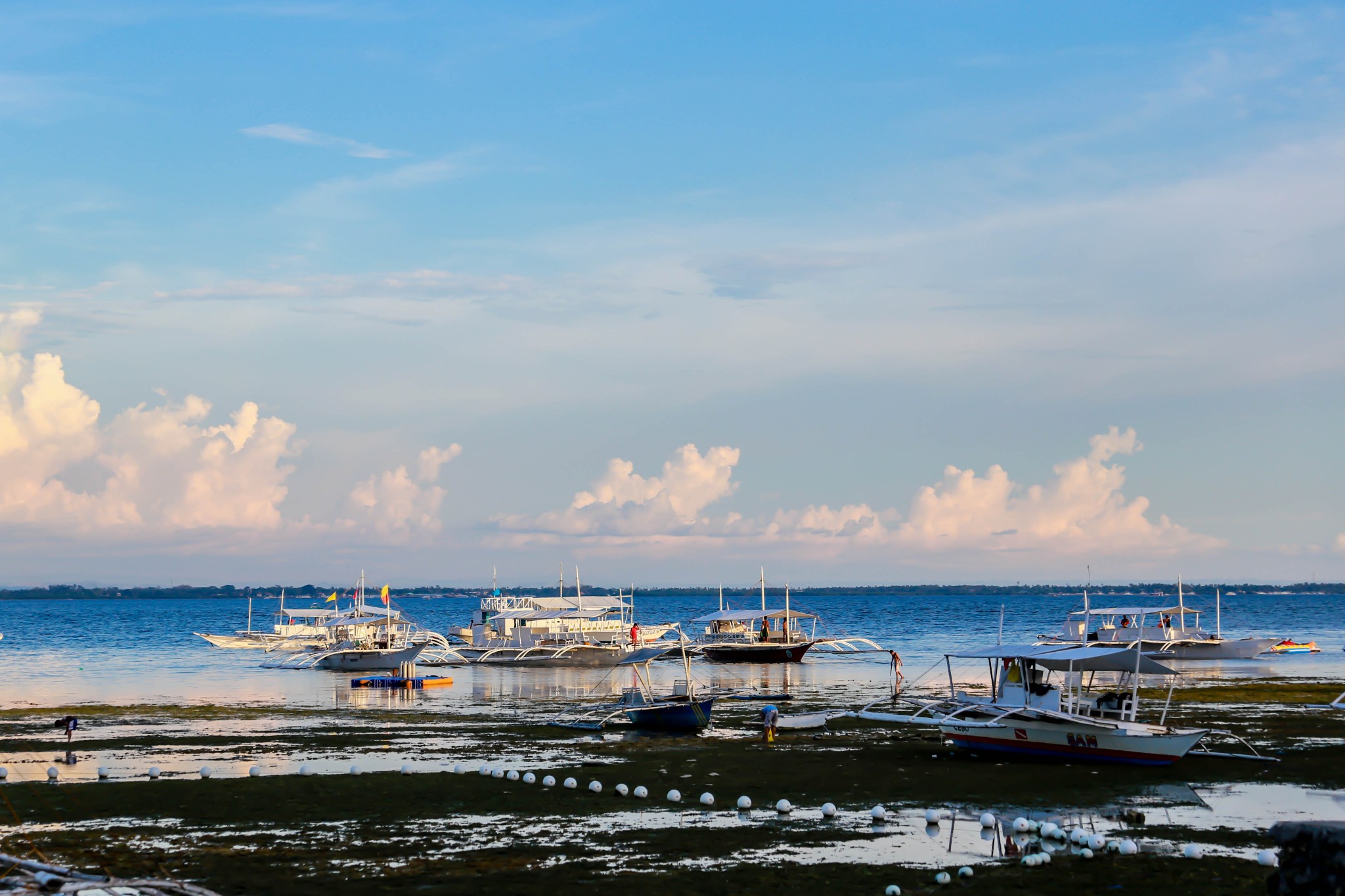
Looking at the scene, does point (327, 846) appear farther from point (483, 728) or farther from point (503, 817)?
point (483, 728)

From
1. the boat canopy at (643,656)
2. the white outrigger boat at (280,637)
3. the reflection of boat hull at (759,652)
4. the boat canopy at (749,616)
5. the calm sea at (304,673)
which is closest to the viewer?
the boat canopy at (643,656)

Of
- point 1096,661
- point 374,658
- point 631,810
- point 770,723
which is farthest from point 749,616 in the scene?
point 631,810

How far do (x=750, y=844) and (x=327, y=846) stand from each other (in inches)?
306

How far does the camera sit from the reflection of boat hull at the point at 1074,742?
32.2 meters

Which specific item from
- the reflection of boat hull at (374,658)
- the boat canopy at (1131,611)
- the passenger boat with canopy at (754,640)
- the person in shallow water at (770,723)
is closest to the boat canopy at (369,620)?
the reflection of boat hull at (374,658)

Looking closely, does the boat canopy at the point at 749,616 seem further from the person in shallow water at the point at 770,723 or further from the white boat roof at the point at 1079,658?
the white boat roof at the point at 1079,658

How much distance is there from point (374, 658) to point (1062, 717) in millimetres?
55444

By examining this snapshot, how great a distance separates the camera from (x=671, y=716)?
4272cm

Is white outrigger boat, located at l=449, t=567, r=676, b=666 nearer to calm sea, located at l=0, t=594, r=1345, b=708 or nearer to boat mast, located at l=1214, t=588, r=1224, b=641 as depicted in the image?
calm sea, located at l=0, t=594, r=1345, b=708

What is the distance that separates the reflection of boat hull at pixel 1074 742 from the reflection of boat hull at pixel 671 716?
10.2 meters

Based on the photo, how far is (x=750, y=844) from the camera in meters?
23.3

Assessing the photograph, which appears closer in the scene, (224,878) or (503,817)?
(224,878)

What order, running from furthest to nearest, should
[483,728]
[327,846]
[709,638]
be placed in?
[709,638] → [483,728] → [327,846]

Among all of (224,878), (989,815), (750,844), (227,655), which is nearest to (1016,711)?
(989,815)
